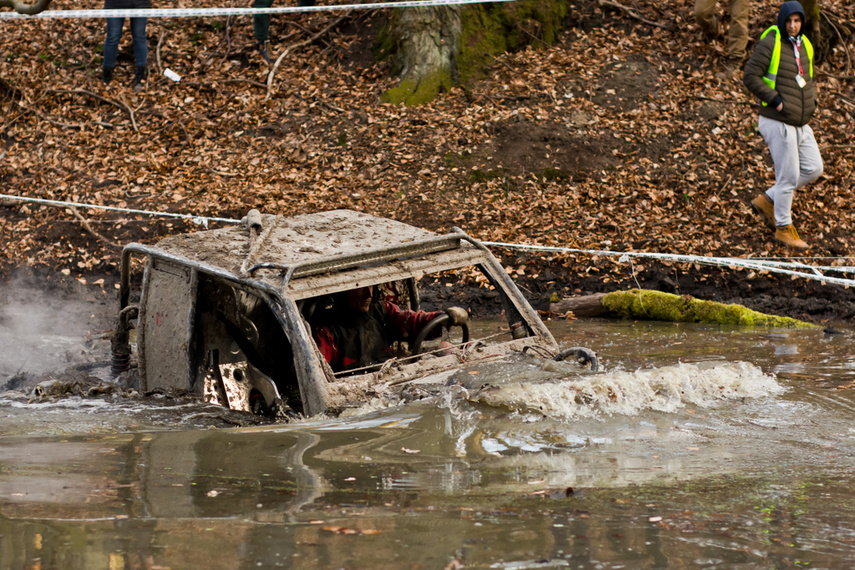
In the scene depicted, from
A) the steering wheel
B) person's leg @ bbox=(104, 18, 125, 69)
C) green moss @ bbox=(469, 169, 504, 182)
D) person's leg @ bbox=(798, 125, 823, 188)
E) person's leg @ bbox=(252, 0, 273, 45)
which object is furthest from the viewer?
person's leg @ bbox=(252, 0, 273, 45)

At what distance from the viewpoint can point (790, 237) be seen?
1102 cm

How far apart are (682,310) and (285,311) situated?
5.66 meters

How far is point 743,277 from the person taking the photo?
10.5m

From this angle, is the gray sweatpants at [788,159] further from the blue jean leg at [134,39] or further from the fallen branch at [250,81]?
the blue jean leg at [134,39]

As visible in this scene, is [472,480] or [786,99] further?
[786,99]

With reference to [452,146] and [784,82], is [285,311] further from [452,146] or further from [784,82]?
[452,146]

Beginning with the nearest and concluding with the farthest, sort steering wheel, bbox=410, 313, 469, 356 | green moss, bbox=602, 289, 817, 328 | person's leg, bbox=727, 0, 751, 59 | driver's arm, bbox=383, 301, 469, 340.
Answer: steering wheel, bbox=410, 313, 469, 356 → driver's arm, bbox=383, 301, 469, 340 → green moss, bbox=602, 289, 817, 328 → person's leg, bbox=727, 0, 751, 59

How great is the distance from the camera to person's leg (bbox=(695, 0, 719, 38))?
14.5 meters

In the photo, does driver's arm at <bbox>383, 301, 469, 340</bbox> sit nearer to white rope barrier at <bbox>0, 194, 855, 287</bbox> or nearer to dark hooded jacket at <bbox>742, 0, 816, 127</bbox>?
white rope barrier at <bbox>0, 194, 855, 287</bbox>

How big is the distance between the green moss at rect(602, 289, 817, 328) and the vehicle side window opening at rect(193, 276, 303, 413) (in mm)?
4904

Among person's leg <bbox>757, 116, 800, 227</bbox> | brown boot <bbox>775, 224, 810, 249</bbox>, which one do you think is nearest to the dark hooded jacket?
person's leg <bbox>757, 116, 800, 227</bbox>

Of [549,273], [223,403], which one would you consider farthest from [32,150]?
[223,403]

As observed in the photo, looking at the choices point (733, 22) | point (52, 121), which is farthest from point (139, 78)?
point (733, 22)

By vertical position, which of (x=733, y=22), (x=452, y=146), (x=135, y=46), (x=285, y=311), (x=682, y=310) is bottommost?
(x=682, y=310)
